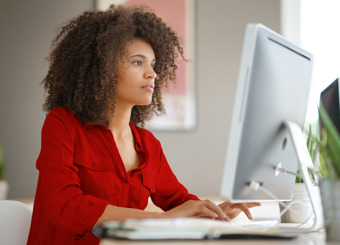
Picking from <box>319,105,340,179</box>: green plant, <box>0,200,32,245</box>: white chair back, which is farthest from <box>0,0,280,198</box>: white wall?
<box>319,105,340,179</box>: green plant

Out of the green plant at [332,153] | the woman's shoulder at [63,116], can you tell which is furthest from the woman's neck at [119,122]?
the green plant at [332,153]

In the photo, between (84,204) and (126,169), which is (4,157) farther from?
(84,204)

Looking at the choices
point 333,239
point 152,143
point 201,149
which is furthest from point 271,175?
point 201,149

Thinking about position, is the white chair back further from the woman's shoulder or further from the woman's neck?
the woman's neck

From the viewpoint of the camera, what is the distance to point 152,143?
1729mm

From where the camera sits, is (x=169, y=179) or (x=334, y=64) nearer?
(x=169, y=179)

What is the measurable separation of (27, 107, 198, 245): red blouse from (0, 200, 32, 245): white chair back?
0.05 metres

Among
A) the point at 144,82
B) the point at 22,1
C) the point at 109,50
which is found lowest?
the point at 144,82

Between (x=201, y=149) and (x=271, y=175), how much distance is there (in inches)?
92.4

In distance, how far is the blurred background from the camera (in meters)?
3.13

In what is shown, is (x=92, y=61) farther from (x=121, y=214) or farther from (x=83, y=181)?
(x=121, y=214)

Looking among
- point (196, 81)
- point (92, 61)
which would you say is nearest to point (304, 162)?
point (92, 61)

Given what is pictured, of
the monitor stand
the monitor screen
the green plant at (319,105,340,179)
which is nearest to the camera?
the green plant at (319,105,340,179)

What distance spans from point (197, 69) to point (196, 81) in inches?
3.8
